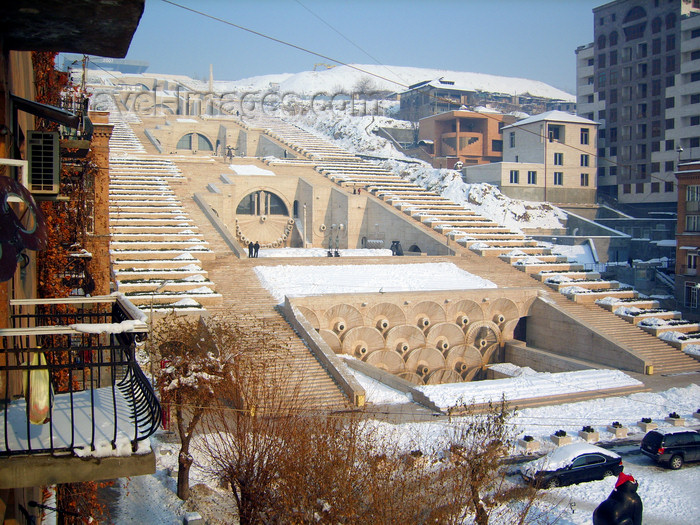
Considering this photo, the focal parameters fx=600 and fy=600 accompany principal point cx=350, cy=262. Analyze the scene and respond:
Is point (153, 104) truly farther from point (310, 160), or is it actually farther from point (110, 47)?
point (110, 47)

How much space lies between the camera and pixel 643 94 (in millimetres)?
49812

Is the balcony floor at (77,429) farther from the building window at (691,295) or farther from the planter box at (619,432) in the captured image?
the building window at (691,295)

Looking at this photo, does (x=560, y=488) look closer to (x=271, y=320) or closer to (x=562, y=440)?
(x=562, y=440)

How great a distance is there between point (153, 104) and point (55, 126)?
6083cm

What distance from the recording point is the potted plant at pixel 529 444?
580 inches

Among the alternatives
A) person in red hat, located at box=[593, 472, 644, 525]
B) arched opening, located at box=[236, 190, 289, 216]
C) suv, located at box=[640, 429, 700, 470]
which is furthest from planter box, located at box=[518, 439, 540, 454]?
arched opening, located at box=[236, 190, 289, 216]

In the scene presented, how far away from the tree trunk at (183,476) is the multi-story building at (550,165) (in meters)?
35.6

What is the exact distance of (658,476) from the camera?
13789 millimetres

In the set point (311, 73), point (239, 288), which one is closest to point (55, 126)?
point (239, 288)

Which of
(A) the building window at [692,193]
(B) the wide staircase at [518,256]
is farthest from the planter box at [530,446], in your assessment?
(A) the building window at [692,193]

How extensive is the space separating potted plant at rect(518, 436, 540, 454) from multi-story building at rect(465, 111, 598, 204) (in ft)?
100

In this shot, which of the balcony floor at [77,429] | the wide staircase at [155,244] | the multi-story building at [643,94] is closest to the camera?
the balcony floor at [77,429]

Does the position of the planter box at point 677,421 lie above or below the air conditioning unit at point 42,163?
below

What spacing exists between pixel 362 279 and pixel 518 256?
9405mm
